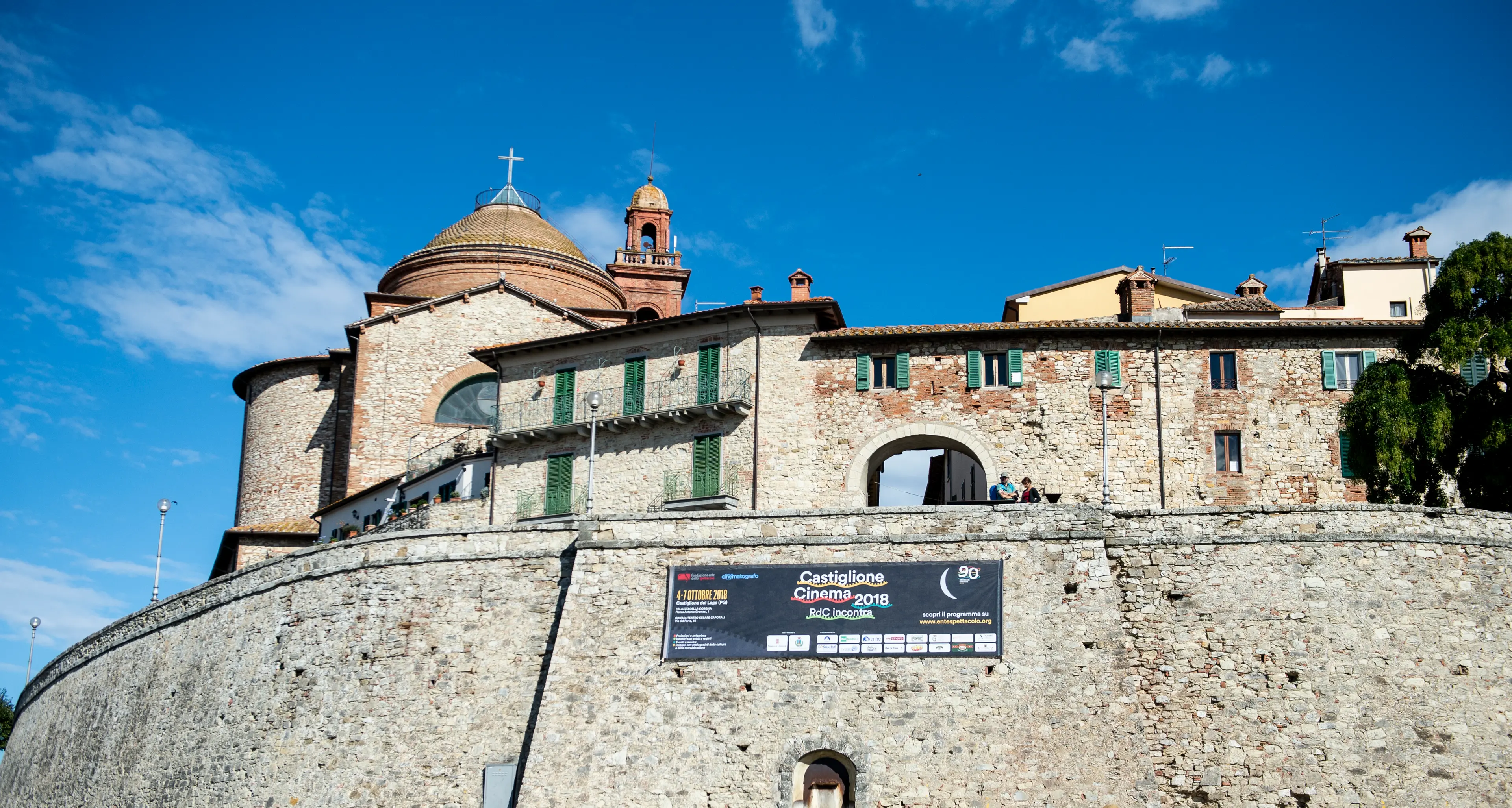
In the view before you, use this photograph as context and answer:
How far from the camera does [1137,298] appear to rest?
4453cm

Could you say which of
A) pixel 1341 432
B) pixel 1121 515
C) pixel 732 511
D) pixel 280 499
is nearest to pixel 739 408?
pixel 732 511

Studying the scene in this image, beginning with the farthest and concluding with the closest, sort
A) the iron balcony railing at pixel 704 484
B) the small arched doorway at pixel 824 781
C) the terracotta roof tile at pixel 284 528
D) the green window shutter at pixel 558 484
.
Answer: the terracotta roof tile at pixel 284 528
the green window shutter at pixel 558 484
the iron balcony railing at pixel 704 484
the small arched doorway at pixel 824 781

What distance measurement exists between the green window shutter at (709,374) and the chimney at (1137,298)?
13010mm

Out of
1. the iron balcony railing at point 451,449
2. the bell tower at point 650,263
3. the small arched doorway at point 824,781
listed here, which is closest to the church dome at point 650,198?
the bell tower at point 650,263

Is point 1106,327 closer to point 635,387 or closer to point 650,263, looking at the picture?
point 635,387

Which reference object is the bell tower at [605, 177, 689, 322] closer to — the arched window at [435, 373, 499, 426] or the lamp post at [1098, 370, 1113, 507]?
the arched window at [435, 373, 499, 426]

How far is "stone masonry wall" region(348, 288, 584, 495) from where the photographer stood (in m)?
50.3

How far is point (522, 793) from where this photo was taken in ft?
94.2

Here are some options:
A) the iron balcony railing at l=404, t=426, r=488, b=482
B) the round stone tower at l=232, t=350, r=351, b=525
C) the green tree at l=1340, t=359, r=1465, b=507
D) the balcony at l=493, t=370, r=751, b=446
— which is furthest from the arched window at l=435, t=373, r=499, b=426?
the green tree at l=1340, t=359, r=1465, b=507

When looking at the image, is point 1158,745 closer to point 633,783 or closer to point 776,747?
point 776,747

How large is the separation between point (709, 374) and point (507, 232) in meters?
21.8

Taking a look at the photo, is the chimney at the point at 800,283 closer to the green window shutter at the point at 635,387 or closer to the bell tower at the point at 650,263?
the green window shutter at the point at 635,387

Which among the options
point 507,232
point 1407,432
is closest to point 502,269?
point 507,232

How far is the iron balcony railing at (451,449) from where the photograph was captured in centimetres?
4816
